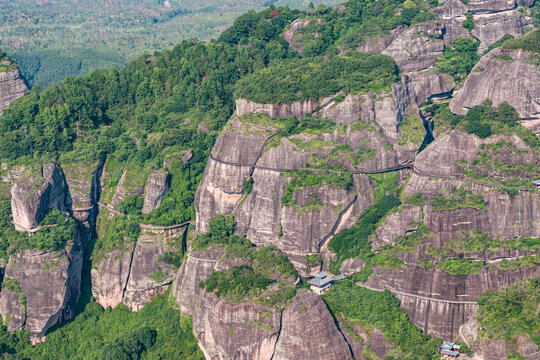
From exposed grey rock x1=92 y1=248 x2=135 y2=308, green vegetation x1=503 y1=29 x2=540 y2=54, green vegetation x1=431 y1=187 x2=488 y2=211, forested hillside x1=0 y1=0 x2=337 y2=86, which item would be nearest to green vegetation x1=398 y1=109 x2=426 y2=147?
green vegetation x1=431 y1=187 x2=488 y2=211

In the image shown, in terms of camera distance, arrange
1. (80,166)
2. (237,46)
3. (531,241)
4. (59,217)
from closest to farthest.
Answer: (531,241)
(59,217)
(80,166)
(237,46)

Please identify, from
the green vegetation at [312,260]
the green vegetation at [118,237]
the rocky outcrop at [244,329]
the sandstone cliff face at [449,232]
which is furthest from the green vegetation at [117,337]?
the sandstone cliff face at [449,232]

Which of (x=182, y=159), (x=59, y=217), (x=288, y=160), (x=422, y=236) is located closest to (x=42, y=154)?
(x=59, y=217)

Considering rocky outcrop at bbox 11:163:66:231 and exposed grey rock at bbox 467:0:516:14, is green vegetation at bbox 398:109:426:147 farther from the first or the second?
rocky outcrop at bbox 11:163:66:231

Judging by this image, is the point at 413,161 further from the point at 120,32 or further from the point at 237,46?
the point at 120,32

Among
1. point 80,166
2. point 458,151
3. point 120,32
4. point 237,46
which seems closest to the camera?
point 458,151

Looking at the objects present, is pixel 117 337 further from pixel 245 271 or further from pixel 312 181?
pixel 312 181

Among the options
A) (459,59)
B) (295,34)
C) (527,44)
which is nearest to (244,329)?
(527,44)
